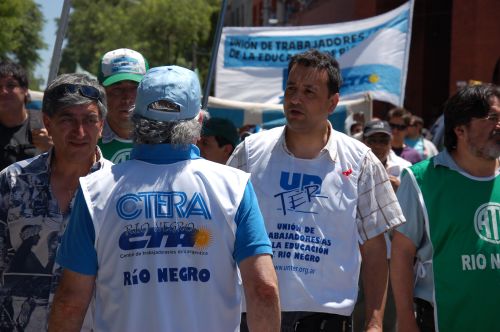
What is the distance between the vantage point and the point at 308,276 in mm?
4316

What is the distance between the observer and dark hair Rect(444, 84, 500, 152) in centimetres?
460

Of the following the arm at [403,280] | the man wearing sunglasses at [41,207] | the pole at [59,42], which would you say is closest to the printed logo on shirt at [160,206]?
the man wearing sunglasses at [41,207]

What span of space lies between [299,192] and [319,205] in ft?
0.39

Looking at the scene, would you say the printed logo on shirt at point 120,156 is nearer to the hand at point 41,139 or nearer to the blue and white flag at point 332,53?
the hand at point 41,139

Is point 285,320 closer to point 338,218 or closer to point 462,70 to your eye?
point 338,218

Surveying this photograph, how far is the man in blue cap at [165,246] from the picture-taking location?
297 cm

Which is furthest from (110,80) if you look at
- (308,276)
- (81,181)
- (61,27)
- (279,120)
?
(279,120)

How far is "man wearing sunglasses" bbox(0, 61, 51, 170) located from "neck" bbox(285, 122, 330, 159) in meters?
1.81

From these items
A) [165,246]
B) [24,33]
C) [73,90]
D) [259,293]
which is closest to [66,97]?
[73,90]

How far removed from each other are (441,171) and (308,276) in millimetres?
916

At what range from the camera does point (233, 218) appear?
Result: 304 cm

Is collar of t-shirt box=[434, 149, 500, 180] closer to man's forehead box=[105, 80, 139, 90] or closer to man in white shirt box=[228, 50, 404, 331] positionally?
man in white shirt box=[228, 50, 404, 331]

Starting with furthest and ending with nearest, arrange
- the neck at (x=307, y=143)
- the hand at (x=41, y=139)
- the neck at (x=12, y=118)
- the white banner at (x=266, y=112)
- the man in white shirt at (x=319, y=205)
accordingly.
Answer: the white banner at (x=266, y=112), the neck at (x=12, y=118), the hand at (x=41, y=139), the neck at (x=307, y=143), the man in white shirt at (x=319, y=205)

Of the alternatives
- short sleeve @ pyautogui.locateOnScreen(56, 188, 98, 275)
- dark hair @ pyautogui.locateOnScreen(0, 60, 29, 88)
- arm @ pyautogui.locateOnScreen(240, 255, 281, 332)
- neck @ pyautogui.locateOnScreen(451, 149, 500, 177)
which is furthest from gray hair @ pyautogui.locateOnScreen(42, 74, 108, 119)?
dark hair @ pyautogui.locateOnScreen(0, 60, 29, 88)
